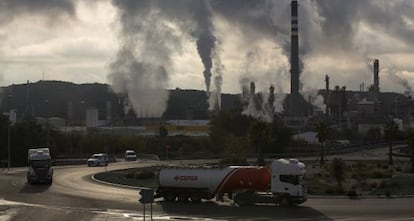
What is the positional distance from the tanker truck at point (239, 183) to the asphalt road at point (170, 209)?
28.1 inches

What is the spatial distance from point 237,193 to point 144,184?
17.5 m

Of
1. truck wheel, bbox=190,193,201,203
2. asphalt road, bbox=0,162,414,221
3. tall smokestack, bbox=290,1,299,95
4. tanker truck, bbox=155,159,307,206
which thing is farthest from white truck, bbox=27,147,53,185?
tall smokestack, bbox=290,1,299,95

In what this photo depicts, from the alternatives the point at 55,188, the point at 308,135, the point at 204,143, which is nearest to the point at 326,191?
the point at 55,188

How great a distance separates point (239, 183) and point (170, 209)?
5101 mm

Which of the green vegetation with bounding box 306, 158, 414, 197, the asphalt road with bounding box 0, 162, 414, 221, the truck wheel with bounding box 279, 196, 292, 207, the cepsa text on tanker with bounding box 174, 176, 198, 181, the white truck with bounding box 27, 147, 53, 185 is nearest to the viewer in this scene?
the asphalt road with bounding box 0, 162, 414, 221

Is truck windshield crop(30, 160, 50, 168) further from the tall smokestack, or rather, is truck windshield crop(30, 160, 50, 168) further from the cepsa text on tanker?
the tall smokestack

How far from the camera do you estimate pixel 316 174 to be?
6812cm

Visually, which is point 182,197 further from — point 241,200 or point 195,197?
point 241,200

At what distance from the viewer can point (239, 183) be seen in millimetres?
41594

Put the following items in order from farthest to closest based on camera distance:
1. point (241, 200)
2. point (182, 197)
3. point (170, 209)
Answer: point (182, 197) < point (241, 200) < point (170, 209)

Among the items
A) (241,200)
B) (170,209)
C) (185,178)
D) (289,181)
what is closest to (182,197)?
(185,178)

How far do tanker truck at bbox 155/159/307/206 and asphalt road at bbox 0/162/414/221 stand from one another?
2.34 feet

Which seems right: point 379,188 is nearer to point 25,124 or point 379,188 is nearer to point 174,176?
point 174,176

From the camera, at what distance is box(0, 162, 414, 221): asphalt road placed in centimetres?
3466
